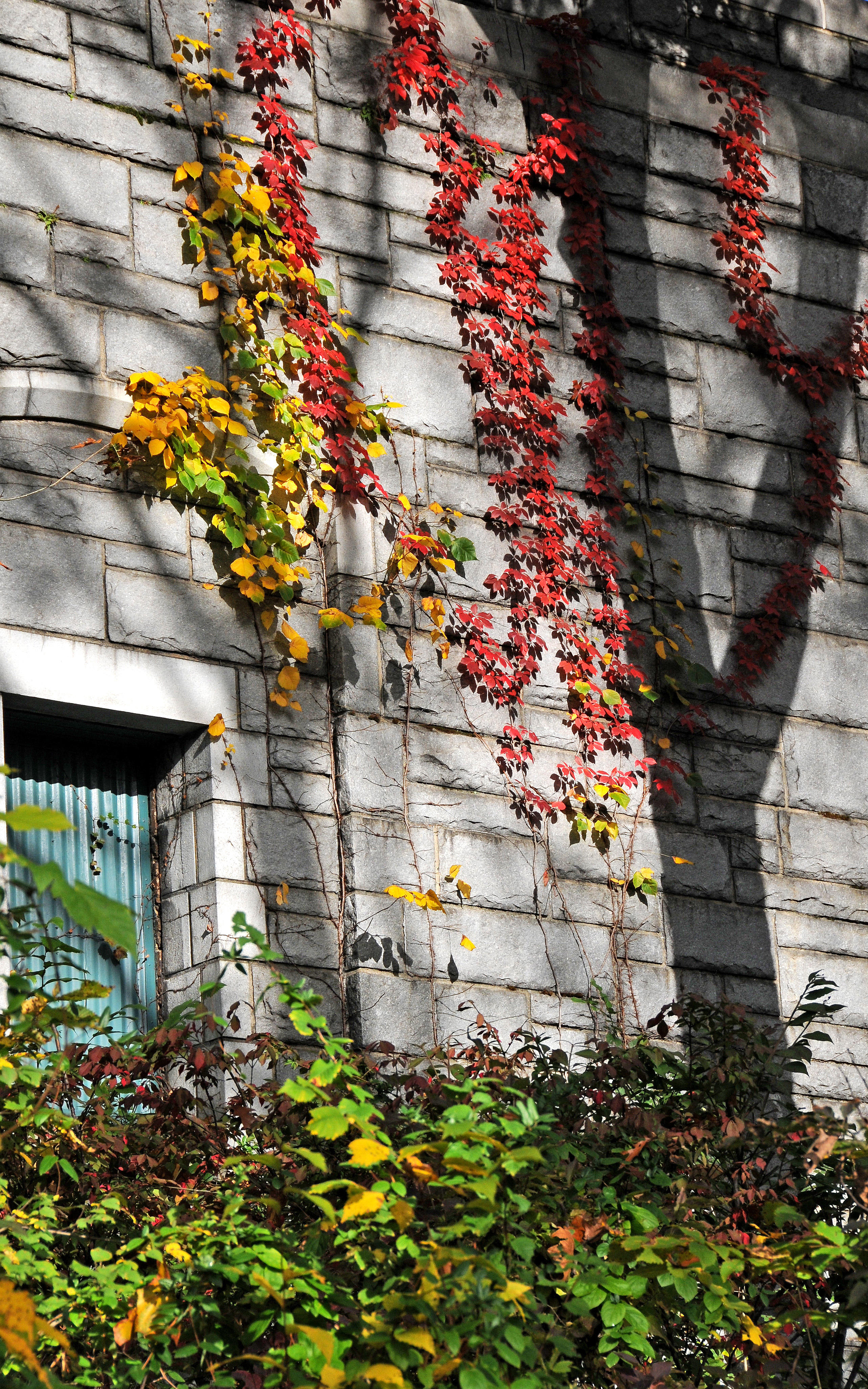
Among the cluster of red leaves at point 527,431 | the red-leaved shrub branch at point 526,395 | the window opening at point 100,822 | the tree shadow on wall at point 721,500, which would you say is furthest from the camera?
the tree shadow on wall at point 721,500

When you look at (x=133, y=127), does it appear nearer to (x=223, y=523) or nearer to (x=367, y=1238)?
(x=223, y=523)

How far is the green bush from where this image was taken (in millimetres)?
2578

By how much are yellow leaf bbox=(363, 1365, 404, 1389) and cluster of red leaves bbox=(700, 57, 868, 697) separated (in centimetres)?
447

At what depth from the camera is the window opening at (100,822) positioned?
471 cm

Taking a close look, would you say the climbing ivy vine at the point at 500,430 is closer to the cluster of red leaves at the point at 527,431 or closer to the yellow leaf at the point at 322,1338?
the cluster of red leaves at the point at 527,431


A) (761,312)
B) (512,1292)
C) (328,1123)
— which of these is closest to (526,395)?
(761,312)

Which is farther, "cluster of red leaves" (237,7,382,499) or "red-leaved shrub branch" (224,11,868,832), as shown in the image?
"red-leaved shrub branch" (224,11,868,832)

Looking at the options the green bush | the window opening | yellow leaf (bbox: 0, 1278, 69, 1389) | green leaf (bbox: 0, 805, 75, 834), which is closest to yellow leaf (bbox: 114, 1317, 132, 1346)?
the green bush

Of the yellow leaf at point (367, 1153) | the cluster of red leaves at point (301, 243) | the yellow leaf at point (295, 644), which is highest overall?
the cluster of red leaves at point (301, 243)

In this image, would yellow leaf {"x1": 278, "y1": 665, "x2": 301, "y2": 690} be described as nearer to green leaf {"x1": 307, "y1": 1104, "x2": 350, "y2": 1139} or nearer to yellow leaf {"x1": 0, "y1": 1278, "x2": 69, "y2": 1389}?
green leaf {"x1": 307, "y1": 1104, "x2": 350, "y2": 1139}

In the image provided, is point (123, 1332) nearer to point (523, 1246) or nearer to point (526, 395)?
point (523, 1246)

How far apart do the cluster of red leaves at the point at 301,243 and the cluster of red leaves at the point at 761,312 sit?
6.57 ft

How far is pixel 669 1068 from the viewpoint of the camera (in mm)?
4043

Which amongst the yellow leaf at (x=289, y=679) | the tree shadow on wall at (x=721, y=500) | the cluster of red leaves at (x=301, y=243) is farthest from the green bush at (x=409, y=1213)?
the cluster of red leaves at (x=301, y=243)
